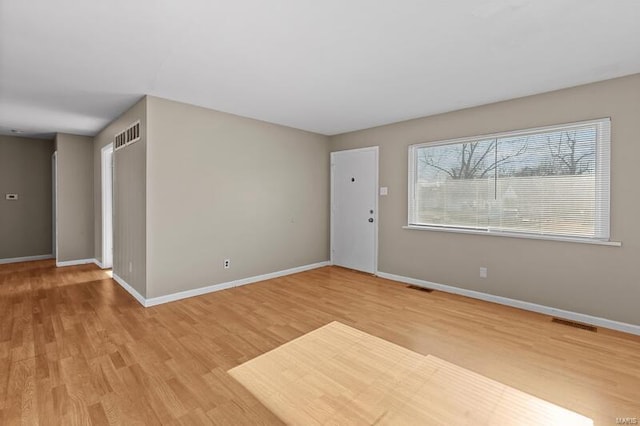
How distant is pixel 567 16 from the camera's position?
2021 mm

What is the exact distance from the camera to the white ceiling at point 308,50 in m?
1.96

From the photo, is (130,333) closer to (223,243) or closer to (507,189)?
(223,243)

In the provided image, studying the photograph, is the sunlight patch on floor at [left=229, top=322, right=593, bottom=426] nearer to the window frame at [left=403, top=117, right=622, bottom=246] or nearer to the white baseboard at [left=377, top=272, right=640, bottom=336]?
the white baseboard at [left=377, top=272, right=640, bottom=336]

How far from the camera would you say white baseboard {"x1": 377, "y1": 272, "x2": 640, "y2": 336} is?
2.99 m

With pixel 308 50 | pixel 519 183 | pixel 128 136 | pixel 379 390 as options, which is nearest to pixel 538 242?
pixel 519 183

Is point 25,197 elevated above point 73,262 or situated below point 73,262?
above

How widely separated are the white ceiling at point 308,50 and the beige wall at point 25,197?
105 inches

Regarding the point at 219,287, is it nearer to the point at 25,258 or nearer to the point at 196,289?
the point at 196,289

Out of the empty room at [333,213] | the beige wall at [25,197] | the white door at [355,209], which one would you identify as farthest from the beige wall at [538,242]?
the beige wall at [25,197]

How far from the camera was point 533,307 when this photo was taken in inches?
138

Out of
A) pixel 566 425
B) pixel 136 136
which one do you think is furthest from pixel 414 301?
pixel 136 136

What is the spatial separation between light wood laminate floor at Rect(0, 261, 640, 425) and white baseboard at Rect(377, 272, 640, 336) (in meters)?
0.12

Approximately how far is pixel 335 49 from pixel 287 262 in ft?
11.8

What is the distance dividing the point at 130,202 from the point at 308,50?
3152mm
